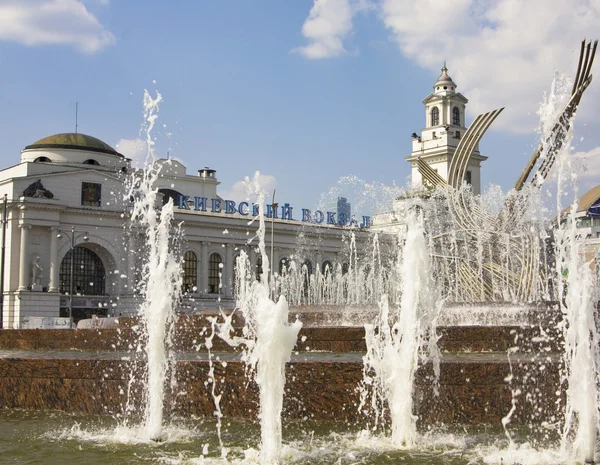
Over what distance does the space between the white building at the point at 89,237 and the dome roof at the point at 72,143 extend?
7 cm

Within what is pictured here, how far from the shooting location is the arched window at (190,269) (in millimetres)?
56100

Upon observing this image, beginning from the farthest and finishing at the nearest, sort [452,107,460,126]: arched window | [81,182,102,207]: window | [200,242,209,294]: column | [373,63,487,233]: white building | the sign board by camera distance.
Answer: [452,107,460,126]: arched window → [373,63,487,233]: white building → [200,242,209,294]: column → [81,182,102,207]: window → the sign board

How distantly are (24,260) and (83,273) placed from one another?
4.50 m

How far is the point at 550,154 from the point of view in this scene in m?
19.7

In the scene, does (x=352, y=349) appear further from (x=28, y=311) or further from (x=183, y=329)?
(x=28, y=311)

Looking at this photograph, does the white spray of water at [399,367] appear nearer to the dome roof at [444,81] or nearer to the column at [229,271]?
the column at [229,271]

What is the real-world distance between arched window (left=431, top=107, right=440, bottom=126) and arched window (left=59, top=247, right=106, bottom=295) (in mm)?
31721

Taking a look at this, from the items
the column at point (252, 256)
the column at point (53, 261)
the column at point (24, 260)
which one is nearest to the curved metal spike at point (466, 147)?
the column at point (53, 261)

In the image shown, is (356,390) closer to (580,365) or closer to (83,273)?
(580,365)

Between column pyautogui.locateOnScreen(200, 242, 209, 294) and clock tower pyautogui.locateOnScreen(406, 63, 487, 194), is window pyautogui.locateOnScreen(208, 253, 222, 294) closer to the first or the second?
column pyautogui.locateOnScreen(200, 242, 209, 294)

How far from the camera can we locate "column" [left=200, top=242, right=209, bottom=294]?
186 feet

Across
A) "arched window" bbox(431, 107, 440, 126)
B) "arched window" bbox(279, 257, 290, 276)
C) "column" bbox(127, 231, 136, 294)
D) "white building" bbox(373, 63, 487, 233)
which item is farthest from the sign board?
"arched window" bbox(431, 107, 440, 126)

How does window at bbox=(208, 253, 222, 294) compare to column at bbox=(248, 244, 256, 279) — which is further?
column at bbox=(248, 244, 256, 279)

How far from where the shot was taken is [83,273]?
52.1 metres
